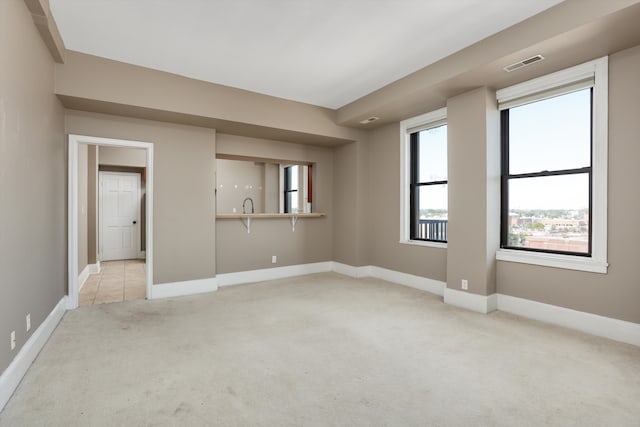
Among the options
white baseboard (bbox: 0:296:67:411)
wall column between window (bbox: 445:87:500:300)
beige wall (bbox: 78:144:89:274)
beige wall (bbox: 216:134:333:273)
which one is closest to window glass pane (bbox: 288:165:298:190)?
beige wall (bbox: 216:134:333:273)

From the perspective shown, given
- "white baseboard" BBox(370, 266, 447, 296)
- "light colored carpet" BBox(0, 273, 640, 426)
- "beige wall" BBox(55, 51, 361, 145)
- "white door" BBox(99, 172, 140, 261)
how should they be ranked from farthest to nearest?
"white door" BBox(99, 172, 140, 261), "white baseboard" BBox(370, 266, 447, 296), "beige wall" BBox(55, 51, 361, 145), "light colored carpet" BBox(0, 273, 640, 426)

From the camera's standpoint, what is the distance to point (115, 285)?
16.6ft

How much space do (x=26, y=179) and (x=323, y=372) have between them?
2.62 metres

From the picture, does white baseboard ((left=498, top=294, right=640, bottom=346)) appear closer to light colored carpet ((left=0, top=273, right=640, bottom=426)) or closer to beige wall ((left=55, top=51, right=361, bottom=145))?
light colored carpet ((left=0, top=273, right=640, bottom=426))

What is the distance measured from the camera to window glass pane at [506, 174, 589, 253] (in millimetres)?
3219

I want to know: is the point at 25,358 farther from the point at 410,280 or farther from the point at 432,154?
the point at 432,154

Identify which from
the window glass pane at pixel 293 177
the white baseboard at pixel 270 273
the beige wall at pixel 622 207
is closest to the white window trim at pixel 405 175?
the white baseboard at pixel 270 273

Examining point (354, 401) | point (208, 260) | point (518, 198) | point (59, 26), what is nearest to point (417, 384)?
point (354, 401)

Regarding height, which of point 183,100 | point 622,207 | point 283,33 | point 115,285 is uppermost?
point 283,33

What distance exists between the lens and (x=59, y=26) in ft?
9.60

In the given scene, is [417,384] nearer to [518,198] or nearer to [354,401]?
[354,401]

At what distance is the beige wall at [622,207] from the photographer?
9.13 ft

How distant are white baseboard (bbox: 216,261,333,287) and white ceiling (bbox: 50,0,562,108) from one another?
2.79m

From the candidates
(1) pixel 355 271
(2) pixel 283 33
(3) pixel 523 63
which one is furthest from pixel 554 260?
(2) pixel 283 33
